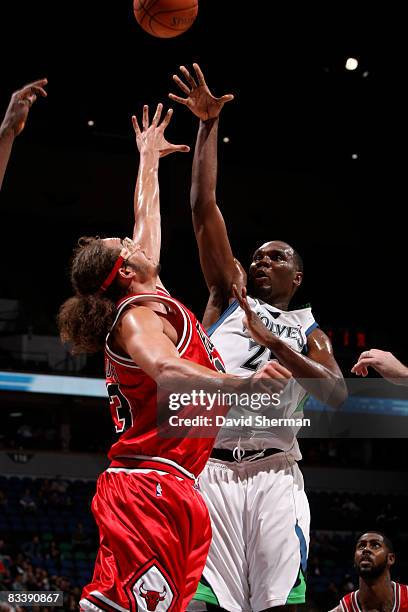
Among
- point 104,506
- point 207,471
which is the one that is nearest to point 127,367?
point 104,506

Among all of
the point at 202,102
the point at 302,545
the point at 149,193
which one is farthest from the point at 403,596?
the point at 202,102

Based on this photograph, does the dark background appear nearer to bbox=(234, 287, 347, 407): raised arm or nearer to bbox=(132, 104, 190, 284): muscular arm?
bbox=(132, 104, 190, 284): muscular arm

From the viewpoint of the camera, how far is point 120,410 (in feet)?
10.5

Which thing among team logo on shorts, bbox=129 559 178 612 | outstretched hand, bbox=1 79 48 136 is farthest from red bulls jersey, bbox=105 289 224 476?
outstretched hand, bbox=1 79 48 136

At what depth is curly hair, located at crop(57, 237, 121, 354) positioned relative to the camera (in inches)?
126

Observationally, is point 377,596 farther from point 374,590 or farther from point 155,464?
point 155,464

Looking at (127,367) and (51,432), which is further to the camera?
(51,432)

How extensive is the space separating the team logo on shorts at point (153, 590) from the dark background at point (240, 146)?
31.0 feet

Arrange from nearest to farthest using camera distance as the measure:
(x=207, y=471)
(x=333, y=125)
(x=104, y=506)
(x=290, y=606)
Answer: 1. (x=104, y=506)
2. (x=290, y=606)
3. (x=207, y=471)
4. (x=333, y=125)

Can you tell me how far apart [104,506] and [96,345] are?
61 centimetres

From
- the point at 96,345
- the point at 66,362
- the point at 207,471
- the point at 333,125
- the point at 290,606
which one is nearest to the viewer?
the point at 96,345

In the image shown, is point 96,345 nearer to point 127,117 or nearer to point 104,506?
point 104,506

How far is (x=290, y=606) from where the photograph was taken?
3.67 m

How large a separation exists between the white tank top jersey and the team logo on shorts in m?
1.09
